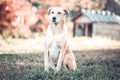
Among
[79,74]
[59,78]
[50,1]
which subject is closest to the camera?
[59,78]

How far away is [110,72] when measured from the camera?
8195 mm

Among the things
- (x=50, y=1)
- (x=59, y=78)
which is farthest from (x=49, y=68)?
(x=50, y=1)

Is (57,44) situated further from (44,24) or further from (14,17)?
(44,24)

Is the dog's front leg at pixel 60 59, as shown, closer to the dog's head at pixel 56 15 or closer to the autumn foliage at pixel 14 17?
the dog's head at pixel 56 15

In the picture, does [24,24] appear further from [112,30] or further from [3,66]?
[3,66]

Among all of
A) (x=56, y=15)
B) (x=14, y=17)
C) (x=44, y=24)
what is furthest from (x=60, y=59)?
(x=44, y=24)

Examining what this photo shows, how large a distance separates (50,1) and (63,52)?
18.7 m

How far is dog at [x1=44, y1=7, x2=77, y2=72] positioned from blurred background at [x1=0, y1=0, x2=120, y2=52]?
962cm

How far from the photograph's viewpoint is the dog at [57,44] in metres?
7.83

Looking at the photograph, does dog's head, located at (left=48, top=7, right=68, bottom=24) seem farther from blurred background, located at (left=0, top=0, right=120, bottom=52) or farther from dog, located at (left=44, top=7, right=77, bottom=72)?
blurred background, located at (left=0, top=0, right=120, bottom=52)

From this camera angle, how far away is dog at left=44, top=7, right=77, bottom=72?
7828 mm

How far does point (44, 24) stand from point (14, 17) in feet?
17.2

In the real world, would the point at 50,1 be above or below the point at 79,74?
above

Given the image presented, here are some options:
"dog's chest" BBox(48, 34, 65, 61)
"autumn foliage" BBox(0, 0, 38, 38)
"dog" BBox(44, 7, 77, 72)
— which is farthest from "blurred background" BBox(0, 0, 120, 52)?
"dog's chest" BBox(48, 34, 65, 61)
